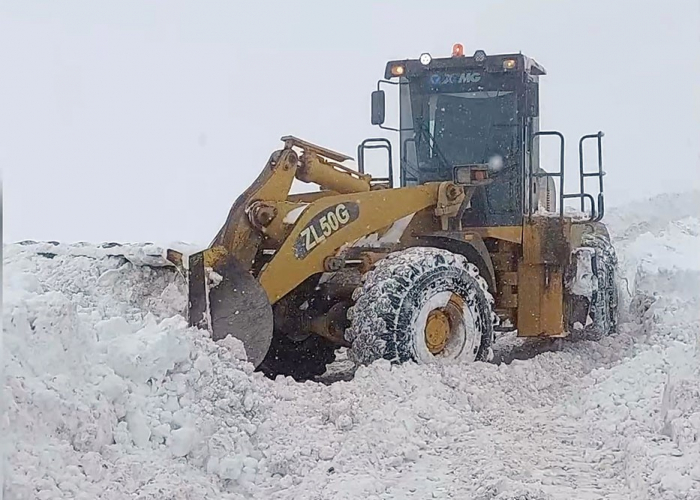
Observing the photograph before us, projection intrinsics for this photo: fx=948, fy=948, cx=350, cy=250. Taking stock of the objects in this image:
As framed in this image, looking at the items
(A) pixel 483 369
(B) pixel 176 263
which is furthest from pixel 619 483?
(B) pixel 176 263

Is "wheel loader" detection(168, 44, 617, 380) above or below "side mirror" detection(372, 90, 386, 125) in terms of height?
below

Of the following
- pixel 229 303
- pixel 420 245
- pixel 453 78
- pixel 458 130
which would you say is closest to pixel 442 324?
pixel 420 245

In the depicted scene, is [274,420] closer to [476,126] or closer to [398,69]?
[476,126]

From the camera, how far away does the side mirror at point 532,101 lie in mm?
8086

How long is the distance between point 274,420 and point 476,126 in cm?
386

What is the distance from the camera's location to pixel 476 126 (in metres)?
8.13

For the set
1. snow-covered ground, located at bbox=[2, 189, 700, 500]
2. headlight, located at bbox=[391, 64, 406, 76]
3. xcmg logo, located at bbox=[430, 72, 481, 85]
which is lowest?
snow-covered ground, located at bbox=[2, 189, 700, 500]

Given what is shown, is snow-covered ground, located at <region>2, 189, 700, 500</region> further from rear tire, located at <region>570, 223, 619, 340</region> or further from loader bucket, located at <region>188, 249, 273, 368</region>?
rear tire, located at <region>570, 223, 619, 340</region>

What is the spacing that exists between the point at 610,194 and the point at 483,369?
72.8 feet

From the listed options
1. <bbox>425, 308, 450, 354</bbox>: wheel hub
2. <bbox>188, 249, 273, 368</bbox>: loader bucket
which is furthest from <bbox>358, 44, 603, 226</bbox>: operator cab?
<bbox>188, 249, 273, 368</bbox>: loader bucket

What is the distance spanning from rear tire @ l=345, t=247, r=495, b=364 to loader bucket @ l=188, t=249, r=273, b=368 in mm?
668

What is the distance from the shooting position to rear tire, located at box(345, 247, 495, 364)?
252 inches

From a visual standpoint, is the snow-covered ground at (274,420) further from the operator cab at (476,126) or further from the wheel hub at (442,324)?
the operator cab at (476,126)

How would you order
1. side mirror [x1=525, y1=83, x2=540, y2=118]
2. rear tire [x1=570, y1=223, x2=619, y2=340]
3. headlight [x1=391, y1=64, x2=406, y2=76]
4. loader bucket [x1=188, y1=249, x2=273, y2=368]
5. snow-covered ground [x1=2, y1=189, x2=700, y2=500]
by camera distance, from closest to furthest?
snow-covered ground [x1=2, y1=189, x2=700, y2=500] < loader bucket [x1=188, y1=249, x2=273, y2=368] < side mirror [x1=525, y1=83, x2=540, y2=118] < headlight [x1=391, y1=64, x2=406, y2=76] < rear tire [x1=570, y1=223, x2=619, y2=340]
